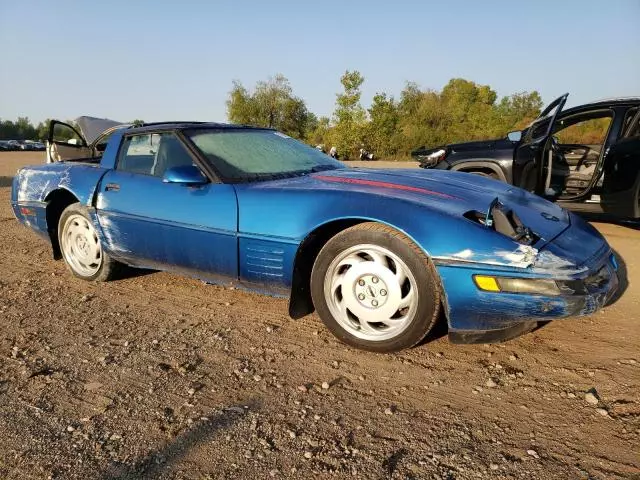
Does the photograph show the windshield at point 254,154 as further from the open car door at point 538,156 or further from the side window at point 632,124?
the side window at point 632,124

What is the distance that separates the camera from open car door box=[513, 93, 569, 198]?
5.70 meters

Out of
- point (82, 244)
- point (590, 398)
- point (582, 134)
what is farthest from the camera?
point (582, 134)

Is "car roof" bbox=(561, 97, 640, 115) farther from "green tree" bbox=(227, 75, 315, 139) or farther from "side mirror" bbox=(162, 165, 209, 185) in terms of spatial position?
"green tree" bbox=(227, 75, 315, 139)

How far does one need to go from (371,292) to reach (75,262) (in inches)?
113

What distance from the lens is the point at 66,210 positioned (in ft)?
14.0

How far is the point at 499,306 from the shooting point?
2.38 m

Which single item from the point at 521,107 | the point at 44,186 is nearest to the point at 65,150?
the point at 44,186

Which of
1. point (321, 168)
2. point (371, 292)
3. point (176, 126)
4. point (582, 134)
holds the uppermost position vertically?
point (582, 134)

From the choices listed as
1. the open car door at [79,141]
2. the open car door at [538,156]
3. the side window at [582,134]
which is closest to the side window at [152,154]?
the open car door at [79,141]

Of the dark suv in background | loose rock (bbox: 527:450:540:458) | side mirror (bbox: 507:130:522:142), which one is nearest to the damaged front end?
loose rock (bbox: 527:450:540:458)

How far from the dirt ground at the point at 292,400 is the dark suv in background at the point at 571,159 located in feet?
8.22

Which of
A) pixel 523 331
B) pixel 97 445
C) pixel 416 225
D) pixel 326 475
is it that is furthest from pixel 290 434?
pixel 523 331

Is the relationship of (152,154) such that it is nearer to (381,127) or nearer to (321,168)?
(321,168)

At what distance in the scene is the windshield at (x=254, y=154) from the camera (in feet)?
11.2
